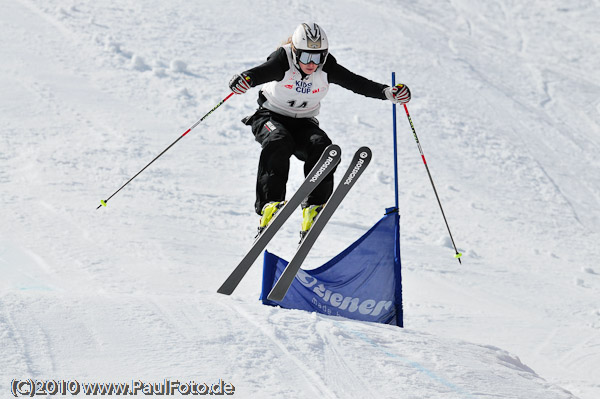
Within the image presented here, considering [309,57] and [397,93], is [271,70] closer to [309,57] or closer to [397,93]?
[309,57]

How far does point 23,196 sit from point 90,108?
8.96 feet

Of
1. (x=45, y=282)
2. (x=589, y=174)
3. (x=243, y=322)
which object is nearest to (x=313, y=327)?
(x=243, y=322)

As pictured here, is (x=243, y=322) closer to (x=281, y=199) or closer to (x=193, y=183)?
(x=281, y=199)

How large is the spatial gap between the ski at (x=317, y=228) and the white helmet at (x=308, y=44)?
752 millimetres

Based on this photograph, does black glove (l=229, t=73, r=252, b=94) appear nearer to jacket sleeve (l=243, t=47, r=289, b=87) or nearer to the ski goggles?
jacket sleeve (l=243, t=47, r=289, b=87)

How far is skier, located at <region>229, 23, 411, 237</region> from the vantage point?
5.34 m

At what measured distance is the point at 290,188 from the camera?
9594 millimetres

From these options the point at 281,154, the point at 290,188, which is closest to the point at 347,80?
the point at 281,154

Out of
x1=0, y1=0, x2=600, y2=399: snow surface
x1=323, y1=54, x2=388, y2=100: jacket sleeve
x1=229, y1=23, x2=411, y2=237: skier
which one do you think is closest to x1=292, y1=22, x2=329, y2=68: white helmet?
x1=229, y1=23, x2=411, y2=237: skier

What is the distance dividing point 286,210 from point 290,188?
14.6 ft

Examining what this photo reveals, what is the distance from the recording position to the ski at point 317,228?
16.2 ft

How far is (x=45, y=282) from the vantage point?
632 cm

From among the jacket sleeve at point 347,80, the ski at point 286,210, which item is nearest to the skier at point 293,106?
the jacket sleeve at point 347,80

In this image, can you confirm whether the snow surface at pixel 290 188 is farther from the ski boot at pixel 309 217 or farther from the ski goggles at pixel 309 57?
the ski goggles at pixel 309 57
